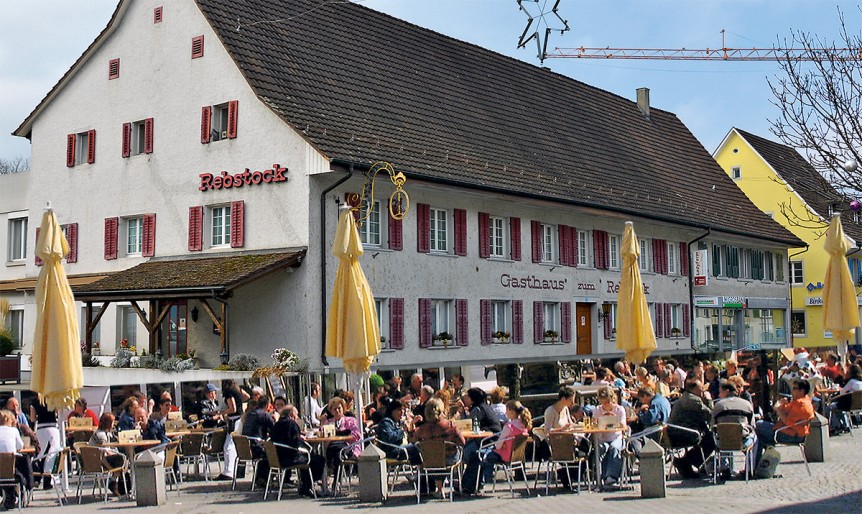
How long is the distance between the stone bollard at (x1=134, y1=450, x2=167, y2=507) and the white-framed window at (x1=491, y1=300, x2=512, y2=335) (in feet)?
63.2

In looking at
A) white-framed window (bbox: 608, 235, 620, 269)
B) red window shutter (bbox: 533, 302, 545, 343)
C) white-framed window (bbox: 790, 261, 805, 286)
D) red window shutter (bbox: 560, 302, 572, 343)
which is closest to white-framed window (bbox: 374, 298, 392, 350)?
red window shutter (bbox: 533, 302, 545, 343)

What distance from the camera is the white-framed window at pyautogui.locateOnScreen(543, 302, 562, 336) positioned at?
115ft

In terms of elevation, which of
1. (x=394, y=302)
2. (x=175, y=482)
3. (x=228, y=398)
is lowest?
(x=175, y=482)

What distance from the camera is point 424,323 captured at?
29.8 m

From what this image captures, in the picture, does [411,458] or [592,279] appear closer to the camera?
[411,458]

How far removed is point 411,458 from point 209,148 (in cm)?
1678

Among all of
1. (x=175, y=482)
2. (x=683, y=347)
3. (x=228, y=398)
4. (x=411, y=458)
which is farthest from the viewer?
(x=683, y=347)

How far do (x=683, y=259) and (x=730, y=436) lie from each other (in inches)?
1140

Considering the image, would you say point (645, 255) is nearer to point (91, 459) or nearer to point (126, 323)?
point (126, 323)

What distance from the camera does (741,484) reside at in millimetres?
14773

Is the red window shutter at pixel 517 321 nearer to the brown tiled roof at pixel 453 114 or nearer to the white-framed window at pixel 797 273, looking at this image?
the brown tiled roof at pixel 453 114

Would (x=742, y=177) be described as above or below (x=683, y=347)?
above

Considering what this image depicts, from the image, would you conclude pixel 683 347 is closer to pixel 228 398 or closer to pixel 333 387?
pixel 333 387

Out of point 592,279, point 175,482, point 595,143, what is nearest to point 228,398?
point 175,482
